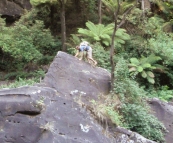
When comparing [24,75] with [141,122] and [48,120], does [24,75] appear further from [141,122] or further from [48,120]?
[48,120]

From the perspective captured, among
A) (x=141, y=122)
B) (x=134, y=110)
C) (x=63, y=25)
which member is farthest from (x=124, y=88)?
(x=63, y=25)

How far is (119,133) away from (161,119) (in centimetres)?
241

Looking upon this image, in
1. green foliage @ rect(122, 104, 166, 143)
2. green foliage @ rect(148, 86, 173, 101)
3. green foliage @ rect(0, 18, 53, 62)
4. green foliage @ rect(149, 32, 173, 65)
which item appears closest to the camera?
green foliage @ rect(122, 104, 166, 143)

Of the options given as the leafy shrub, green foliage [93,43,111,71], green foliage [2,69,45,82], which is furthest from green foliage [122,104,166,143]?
green foliage [2,69,45,82]

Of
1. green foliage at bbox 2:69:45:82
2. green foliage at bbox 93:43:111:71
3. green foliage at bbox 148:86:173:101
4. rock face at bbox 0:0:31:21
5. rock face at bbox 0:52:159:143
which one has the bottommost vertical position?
green foliage at bbox 148:86:173:101

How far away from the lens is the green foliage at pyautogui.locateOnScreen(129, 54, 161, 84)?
39.5 feet

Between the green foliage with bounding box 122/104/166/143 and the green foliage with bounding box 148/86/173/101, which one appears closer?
the green foliage with bounding box 122/104/166/143

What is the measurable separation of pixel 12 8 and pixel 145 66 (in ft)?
29.9

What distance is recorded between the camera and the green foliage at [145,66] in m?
12.0

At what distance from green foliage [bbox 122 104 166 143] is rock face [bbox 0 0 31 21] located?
11111mm

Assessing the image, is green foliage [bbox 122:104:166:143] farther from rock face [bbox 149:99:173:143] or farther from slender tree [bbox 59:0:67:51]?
slender tree [bbox 59:0:67:51]

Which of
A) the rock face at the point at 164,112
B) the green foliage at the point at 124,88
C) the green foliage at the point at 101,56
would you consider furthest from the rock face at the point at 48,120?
the green foliage at the point at 101,56

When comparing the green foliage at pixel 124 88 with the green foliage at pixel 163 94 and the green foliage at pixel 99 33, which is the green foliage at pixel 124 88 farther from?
the green foliage at pixel 99 33

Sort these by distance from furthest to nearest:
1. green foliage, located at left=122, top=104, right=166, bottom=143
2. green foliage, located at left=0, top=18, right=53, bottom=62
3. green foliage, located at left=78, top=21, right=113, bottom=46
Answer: green foliage, located at left=78, top=21, right=113, bottom=46, green foliage, located at left=0, top=18, right=53, bottom=62, green foliage, located at left=122, top=104, right=166, bottom=143
